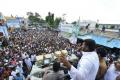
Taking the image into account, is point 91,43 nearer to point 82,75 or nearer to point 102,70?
point 82,75

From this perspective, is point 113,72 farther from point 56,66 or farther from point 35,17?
point 35,17

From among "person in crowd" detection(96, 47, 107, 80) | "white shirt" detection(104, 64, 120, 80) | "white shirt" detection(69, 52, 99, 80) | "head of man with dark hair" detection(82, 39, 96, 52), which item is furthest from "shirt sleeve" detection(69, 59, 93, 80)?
"white shirt" detection(104, 64, 120, 80)

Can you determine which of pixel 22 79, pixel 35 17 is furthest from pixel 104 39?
pixel 35 17

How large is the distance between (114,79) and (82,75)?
4.06ft

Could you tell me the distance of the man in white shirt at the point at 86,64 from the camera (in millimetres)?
3150

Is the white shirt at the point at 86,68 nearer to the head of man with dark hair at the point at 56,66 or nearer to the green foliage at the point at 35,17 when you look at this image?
the head of man with dark hair at the point at 56,66

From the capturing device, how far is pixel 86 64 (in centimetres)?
332

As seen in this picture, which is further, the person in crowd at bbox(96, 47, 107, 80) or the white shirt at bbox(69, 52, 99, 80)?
the person in crowd at bbox(96, 47, 107, 80)

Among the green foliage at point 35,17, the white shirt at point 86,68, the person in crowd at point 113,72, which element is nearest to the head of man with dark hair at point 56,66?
the person in crowd at point 113,72

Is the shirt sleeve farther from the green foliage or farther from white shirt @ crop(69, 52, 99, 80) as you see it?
the green foliage

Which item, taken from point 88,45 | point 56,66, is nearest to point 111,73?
point 56,66

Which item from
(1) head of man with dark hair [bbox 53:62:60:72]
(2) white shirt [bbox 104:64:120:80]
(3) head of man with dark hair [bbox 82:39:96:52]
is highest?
(3) head of man with dark hair [bbox 82:39:96:52]

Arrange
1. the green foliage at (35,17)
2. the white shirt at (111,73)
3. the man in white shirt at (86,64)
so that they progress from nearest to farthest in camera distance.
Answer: the man in white shirt at (86,64), the white shirt at (111,73), the green foliage at (35,17)

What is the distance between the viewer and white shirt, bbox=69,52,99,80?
3.18 m
